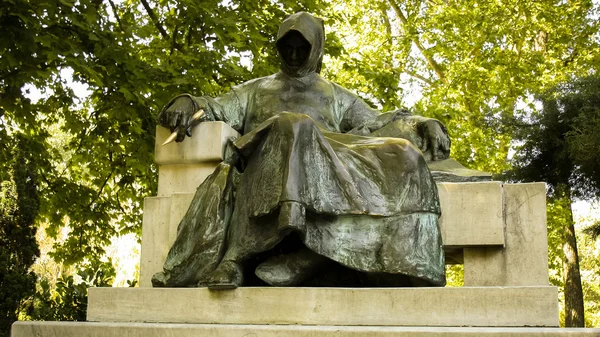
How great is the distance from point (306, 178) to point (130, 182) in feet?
25.0

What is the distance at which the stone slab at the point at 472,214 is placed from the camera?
5.42 m

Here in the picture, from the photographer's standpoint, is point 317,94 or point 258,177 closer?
point 258,177

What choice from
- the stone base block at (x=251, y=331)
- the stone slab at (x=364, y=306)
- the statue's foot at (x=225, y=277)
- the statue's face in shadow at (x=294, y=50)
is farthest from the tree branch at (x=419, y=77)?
the stone base block at (x=251, y=331)

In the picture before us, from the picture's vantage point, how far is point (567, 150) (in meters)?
12.9

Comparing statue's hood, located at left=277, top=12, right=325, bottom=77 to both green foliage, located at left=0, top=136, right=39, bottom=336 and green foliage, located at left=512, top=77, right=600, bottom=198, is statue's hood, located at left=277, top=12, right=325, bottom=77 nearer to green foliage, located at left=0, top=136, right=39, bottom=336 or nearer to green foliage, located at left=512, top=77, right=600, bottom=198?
green foliage, located at left=0, top=136, right=39, bottom=336

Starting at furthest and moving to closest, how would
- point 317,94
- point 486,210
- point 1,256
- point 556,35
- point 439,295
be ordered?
point 556,35
point 1,256
point 317,94
point 486,210
point 439,295

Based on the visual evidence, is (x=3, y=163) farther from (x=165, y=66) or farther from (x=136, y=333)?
(x=136, y=333)

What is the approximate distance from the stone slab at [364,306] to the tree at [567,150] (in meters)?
8.49

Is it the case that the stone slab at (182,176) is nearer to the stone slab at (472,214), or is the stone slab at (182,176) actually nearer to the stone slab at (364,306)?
the stone slab at (364,306)

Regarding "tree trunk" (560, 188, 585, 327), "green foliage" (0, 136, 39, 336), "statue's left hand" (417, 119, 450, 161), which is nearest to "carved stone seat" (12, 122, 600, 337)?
"statue's left hand" (417, 119, 450, 161)

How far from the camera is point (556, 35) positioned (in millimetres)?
18047

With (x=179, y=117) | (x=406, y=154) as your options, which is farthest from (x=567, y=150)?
(x=179, y=117)

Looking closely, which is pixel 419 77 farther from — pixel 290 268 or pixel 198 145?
pixel 290 268

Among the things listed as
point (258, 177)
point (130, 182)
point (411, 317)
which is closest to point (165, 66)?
point (130, 182)
